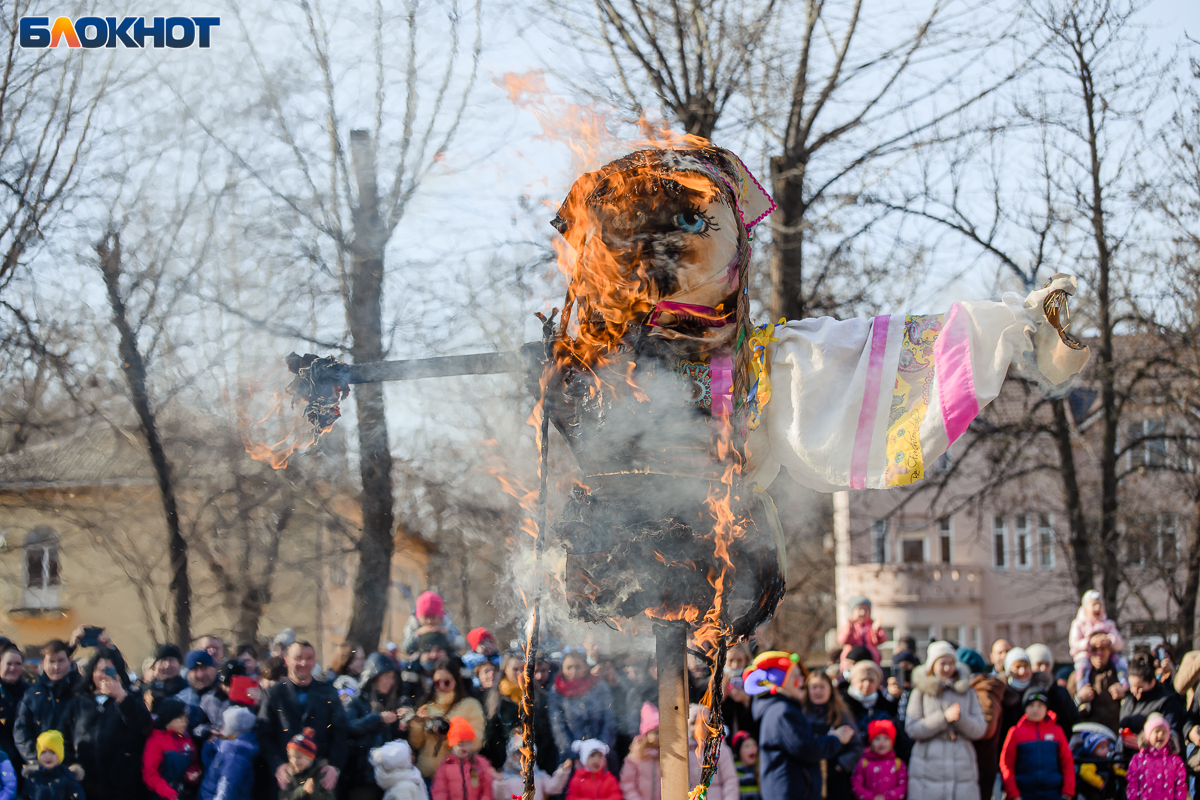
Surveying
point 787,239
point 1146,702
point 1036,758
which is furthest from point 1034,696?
point 787,239

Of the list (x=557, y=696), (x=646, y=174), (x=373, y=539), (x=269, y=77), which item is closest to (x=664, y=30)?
(x=269, y=77)

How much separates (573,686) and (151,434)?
2.94 metres

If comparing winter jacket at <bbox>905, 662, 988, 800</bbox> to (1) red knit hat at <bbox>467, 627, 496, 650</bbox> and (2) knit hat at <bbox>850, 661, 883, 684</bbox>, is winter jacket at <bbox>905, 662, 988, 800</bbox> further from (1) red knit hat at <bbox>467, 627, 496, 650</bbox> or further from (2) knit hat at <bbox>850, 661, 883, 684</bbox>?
(1) red knit hat at <bbox>467, 627, 496, 650</bbox>

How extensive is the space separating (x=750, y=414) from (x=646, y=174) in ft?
2.37

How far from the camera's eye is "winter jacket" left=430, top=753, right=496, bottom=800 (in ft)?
18.1

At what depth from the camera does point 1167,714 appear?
671cm

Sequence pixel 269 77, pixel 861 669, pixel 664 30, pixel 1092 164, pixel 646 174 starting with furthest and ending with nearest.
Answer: pixel 1092 164 → pixel 664 30 → pixel 861 669 → pixel 269 77 → pixel 646 174

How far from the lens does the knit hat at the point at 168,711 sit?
5.74 metres

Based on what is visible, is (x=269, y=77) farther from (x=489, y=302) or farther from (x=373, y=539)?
(x=373, y=539)

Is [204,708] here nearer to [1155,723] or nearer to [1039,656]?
[1039,656]

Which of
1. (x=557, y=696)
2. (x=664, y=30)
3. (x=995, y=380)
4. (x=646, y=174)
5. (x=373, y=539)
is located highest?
(x=664, y=30)

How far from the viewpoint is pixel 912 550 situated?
27422 millimetres

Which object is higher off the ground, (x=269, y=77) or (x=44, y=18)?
(x=44, y=18)

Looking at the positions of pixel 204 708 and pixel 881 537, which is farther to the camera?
pixel 881 537
